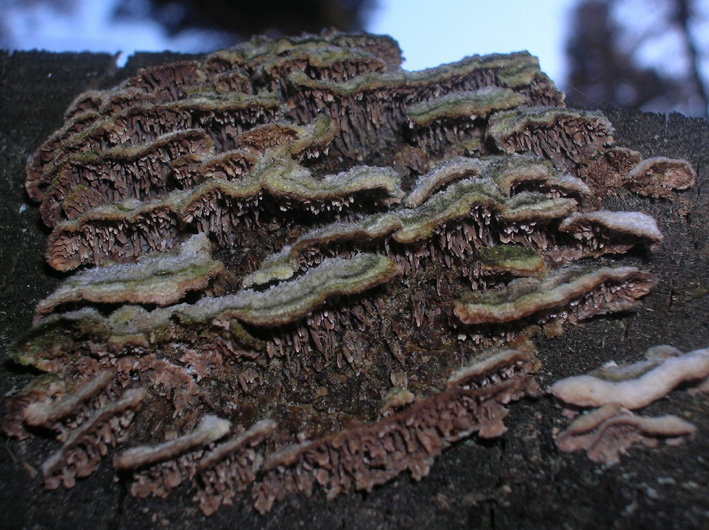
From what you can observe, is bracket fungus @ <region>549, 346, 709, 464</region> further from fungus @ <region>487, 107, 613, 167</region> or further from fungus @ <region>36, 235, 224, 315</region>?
fungus @ <region>36, 235, 224, 315</region>

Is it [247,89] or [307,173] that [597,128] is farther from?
[247,89]

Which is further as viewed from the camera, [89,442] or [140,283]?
[140,283]

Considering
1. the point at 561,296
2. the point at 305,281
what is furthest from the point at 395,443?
the point at 561,296

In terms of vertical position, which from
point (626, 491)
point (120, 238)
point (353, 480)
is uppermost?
point (120, 238)

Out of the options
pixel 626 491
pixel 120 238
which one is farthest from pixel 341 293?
pixel 120 238

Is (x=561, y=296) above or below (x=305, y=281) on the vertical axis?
below

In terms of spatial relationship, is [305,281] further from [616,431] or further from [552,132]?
[552,132]

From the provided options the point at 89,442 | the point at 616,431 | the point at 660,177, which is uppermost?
the point at 660,177

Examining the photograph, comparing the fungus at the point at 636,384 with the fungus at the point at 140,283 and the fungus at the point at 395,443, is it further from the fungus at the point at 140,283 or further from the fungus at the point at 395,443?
the fungus at the point at 140,283

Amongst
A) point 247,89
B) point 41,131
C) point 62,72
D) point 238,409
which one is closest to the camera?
point 238,409
